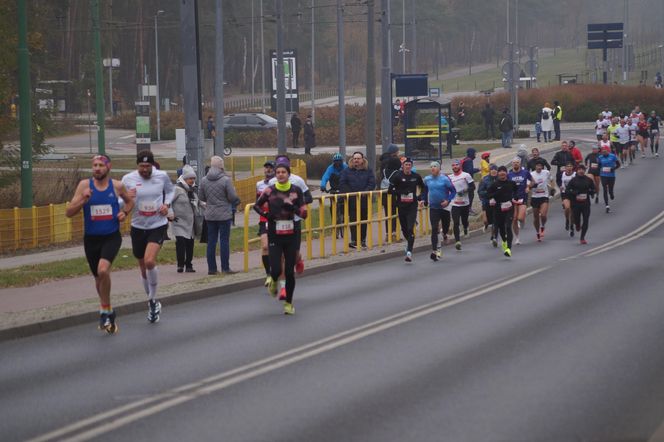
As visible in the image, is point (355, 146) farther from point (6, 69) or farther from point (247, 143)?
point (6, 69)

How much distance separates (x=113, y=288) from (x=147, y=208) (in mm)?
4096

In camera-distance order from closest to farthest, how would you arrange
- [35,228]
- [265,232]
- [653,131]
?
[265,232]
[35,228]
[653,131]

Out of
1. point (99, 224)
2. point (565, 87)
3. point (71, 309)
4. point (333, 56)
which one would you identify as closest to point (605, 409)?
point (99, 224)

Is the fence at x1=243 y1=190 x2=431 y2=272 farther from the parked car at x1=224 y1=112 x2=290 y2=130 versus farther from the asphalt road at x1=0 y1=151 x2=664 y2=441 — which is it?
the parked car at x1=224 y1=112 x2=290 y2=130

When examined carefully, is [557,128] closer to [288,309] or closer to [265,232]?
[265,232]

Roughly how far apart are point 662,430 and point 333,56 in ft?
518

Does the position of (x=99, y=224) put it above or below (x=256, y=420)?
above

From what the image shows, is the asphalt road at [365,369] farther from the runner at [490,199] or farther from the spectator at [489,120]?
the spectator at [489,120]

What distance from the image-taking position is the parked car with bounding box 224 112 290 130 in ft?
237

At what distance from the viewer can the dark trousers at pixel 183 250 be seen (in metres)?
21.3

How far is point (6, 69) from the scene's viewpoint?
32.7 m

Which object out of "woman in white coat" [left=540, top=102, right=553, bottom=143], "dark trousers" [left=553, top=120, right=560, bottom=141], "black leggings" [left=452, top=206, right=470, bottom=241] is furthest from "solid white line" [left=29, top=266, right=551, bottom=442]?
"dark trousers" [left=553, top=120, right=560, bottom=141]

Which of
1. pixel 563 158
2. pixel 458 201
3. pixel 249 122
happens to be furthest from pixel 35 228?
pixel 249 122

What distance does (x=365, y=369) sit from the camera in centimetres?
1147
